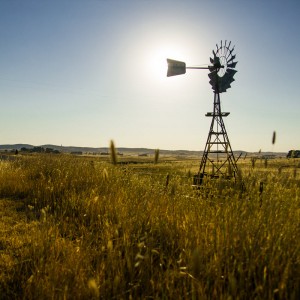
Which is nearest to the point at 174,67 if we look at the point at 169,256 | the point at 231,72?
the point at 231,72

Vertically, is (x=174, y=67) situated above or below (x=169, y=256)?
above

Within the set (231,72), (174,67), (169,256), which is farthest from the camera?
(231,72)

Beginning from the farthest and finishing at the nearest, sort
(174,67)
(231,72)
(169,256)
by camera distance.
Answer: (231,72), (174,67), (169,256)

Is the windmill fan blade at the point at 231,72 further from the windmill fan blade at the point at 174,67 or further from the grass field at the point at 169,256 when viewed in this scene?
the grass field at the point at 169,256

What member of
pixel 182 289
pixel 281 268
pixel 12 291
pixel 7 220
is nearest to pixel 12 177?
pixel 7 220

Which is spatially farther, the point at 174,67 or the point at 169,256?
the point at 174,67

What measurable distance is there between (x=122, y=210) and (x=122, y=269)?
155 cm

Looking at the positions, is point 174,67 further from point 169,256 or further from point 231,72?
point 169,256

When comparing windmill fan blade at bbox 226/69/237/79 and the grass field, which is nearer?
the grass field

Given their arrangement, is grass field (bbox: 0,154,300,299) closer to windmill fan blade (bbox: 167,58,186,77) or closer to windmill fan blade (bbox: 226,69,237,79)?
windmill fan blade (bbox: 167,58,186,77)

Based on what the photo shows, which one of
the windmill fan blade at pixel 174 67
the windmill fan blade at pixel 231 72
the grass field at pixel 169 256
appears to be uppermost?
the windmill fan blade at pixel 231 72

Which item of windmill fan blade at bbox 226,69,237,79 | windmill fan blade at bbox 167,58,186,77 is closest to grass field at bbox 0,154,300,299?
windmill fan blade at bbox 167,58,186,77

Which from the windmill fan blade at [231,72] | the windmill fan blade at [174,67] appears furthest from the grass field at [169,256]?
the windmill fan blade at [231,72]

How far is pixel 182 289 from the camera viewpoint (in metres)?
2.51
